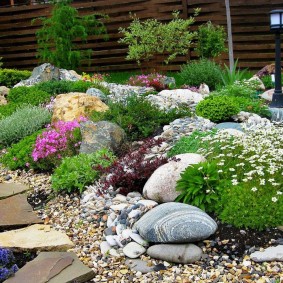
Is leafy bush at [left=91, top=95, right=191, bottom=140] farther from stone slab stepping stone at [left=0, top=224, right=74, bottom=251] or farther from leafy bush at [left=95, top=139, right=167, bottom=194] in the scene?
stone slab stepping stone at [left=0, top=224, right=74, bottom=251]

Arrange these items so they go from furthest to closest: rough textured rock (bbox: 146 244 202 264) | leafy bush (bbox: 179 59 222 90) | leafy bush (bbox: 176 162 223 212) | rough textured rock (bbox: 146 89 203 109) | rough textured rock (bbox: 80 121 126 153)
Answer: leafy bush (bbox: 179 59 222 90) → rough textured rock (bbox: 146 89 203 109) → rough textured rock (bbox: 80 121 126 153) → leafy bush (bbox: 176 162 223 212) → rough textured rock (bbox: 146 244 202 264)

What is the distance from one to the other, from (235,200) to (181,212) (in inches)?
18.3

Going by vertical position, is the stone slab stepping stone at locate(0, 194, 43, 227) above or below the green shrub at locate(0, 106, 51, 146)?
below

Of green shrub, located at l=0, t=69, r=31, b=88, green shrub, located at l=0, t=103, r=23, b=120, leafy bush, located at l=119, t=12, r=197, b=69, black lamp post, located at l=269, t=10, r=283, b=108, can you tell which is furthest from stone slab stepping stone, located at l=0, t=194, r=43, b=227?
leafy bush, located at l=119, t=12, r=197, b=69

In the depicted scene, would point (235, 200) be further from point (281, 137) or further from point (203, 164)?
point (281, 137)

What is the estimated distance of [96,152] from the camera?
591 cm

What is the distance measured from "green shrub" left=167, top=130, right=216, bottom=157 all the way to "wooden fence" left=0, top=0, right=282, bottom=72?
25.5ft

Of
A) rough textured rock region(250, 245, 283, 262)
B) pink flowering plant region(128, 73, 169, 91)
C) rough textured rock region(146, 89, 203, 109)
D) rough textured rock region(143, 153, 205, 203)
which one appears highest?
pink flowering plant region(128, 73, 169, 91)

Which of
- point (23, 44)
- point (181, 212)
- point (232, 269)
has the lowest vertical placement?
point (232, 269)

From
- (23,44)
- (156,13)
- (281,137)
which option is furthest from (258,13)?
(281,137)

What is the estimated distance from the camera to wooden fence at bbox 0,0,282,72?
13070 millimetres

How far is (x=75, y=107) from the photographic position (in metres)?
7.68

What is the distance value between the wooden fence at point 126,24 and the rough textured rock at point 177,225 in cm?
949

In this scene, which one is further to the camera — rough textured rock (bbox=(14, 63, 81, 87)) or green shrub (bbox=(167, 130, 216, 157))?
rough textured rock (bbox=(14, 63, 81, 87))
